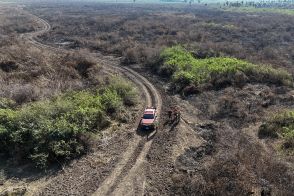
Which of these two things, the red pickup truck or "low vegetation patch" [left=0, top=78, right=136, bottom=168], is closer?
"low vegetation patch" [left=0, top=78, right=136, bottom=168]

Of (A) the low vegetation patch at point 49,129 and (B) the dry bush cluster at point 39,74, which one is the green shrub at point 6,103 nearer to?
(A) the low vegetation patch at point 49,129

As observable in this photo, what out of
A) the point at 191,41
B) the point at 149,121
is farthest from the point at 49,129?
the point at 191,41

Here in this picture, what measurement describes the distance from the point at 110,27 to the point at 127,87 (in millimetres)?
60842

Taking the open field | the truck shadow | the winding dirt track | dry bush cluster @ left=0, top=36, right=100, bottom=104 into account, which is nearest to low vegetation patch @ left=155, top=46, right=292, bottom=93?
the open field

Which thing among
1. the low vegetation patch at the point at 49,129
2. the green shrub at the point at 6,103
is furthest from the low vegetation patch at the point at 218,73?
the green shrub at the point at 6,103

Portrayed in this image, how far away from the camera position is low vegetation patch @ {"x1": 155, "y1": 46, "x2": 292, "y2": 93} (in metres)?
38.5

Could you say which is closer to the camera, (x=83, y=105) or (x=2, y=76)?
(x=83, y=105)

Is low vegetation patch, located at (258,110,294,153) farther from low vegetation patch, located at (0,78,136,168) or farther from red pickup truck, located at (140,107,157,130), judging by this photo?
low vegetation patch, located at (0,78,136,168)

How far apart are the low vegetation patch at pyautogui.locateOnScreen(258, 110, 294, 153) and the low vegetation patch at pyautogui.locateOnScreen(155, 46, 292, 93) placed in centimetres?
1134

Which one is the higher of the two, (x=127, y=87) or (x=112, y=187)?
(x=127, y=87)

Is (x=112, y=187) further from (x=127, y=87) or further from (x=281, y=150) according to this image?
(x=127, y=87)

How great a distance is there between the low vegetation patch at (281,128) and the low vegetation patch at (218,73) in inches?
447

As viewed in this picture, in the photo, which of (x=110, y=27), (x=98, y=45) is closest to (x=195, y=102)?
(x=98, y=45)

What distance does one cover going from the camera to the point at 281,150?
23.2 m
